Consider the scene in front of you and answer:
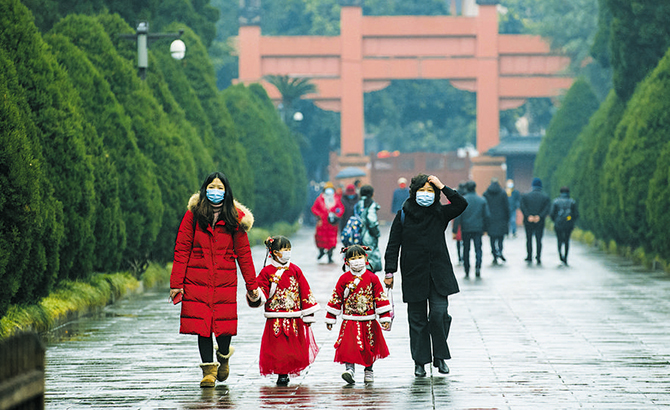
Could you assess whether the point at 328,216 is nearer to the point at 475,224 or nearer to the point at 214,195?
the point at 475,224

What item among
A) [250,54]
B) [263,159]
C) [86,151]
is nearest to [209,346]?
[86,151]

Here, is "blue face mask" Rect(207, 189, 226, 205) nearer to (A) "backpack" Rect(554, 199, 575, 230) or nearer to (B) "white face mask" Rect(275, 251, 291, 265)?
(B) "white face mask" Rect(275, 251, 291, 265)

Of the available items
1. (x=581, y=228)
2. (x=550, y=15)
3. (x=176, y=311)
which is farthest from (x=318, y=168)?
(x=176, y=311)

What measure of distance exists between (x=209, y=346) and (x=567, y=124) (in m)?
32.1

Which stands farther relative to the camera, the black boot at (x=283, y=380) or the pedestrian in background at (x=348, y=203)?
the pedestrian in background at (x=348, y=203)

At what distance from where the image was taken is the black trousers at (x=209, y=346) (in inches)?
329

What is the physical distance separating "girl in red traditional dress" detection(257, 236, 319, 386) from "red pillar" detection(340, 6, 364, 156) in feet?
140

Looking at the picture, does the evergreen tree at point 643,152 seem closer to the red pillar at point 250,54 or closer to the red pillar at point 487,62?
the red pillar at point 487,62

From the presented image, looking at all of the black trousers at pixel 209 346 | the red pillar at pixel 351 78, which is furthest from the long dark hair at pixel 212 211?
the red pillar at pixel 351 78

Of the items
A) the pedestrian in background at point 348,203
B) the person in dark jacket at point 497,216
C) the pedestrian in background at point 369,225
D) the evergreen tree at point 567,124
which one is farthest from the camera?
the evergreen tree at point 567,124

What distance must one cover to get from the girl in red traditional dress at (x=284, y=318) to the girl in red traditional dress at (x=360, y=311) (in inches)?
8.4

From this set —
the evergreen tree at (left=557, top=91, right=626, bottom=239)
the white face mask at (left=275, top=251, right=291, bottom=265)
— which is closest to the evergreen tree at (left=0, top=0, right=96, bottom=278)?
the white face mask at (left=275, top=251, right=291, bottom=265)

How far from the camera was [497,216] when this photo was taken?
21750 millimetres

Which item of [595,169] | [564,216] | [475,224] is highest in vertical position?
[595,169]
